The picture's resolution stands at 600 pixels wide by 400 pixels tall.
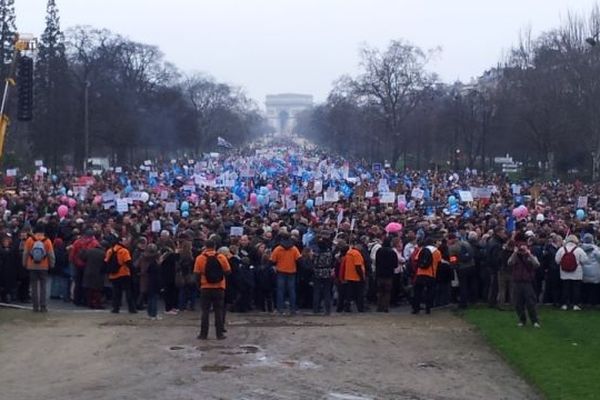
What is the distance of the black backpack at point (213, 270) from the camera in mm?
15906

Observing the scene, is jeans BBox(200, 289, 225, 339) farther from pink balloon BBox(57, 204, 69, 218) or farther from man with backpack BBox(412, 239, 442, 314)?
pink balloon BBox(57, 204, 69, 218)

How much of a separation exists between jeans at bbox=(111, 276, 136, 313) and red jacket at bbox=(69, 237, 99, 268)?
104cm

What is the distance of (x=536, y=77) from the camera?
64562mm

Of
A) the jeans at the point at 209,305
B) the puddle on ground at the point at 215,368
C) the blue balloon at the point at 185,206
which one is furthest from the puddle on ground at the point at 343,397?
the blue balloon at the point at 185,206

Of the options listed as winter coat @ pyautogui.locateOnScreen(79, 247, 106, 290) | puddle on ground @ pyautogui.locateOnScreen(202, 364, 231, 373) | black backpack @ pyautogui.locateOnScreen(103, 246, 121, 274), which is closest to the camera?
puddle on ground @ pyautogui.locateOnScreen(202, 364, 231, 373)

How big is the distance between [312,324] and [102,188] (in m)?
22.2

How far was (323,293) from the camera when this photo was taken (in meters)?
19.9

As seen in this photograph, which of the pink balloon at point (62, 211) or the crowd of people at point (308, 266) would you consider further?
the pink balloon at point (62, 211)

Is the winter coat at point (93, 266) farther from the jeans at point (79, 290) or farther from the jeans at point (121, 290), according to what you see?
the jeans at point (121, 290)

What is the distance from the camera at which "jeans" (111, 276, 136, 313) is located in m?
19.2

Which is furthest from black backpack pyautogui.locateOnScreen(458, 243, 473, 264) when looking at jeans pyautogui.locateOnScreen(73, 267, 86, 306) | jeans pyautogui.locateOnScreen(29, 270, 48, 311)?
jeans pyautogui.locateOnScreen(29, 270, 48, 311)

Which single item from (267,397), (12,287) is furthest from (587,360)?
(12,287)

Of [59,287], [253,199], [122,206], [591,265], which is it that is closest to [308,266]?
[591,265]

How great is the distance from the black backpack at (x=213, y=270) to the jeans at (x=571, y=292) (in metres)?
7.25
